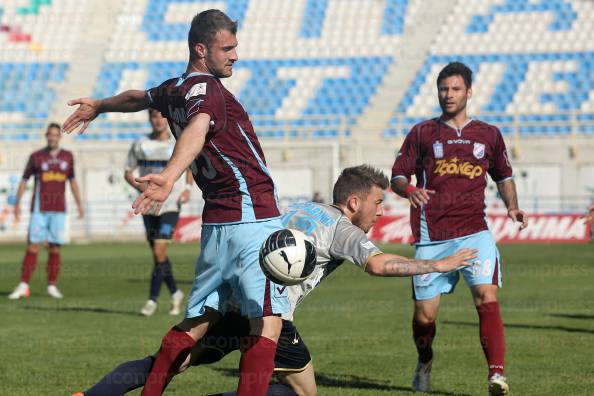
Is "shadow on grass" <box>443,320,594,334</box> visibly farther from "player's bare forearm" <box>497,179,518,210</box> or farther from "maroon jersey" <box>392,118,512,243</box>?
"maroon jersey" <box>392,118,512,243</box>

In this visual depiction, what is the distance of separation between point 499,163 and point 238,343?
289 cm

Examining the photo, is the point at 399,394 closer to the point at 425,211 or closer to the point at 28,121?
the point at 425,211

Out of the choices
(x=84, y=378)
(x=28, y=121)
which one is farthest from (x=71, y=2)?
(x=84, y=378)

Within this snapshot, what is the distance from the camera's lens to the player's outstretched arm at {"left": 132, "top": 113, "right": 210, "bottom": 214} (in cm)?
420

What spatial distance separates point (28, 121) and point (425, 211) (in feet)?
87.2

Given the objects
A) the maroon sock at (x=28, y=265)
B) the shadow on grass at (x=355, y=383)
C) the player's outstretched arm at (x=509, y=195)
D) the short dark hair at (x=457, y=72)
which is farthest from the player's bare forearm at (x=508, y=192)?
the maroon sock at (x=28, y=265)

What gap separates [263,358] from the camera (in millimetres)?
5035

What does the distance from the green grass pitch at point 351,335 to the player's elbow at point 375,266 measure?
2.09 meters

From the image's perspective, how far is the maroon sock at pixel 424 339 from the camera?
7.02 meters

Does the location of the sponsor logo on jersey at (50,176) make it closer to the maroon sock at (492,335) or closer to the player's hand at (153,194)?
the maroon sock at (492,335)

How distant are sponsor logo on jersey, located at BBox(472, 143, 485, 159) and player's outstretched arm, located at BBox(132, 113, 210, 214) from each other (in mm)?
2960

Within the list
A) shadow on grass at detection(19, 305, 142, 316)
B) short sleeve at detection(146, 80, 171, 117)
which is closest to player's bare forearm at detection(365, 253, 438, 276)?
short sleeve at detection(146, 80, 171, 117)

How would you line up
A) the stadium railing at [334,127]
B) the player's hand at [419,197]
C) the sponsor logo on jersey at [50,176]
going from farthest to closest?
1. the stadium railing at [334,127]
2. the sponsor logo on jersey at [50,176]
3. the player's hand at [419,197]

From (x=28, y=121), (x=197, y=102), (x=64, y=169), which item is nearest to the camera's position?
(x=197, y=102)
